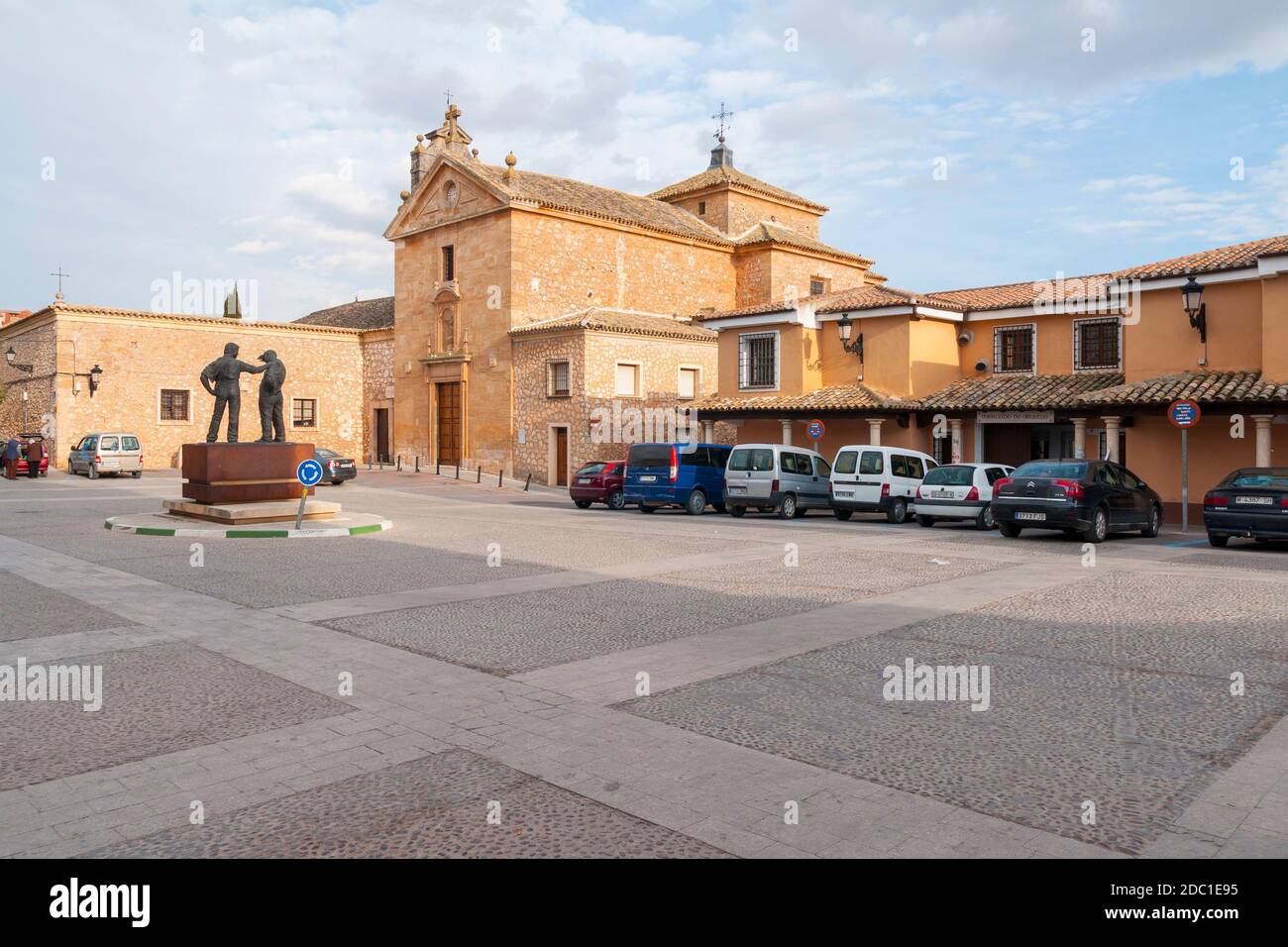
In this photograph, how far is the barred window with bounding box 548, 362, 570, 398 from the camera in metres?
35.3

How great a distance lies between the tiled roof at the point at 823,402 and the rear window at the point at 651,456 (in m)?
5.54

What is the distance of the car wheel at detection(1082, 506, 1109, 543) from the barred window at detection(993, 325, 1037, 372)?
10.1 metres

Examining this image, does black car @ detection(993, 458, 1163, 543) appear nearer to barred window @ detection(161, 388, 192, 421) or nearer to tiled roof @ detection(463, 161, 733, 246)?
tiled roof @ detection(463, 161, 733, 246)

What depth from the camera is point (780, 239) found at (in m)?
43.8

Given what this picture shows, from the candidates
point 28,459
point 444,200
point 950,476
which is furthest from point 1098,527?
point 28,459

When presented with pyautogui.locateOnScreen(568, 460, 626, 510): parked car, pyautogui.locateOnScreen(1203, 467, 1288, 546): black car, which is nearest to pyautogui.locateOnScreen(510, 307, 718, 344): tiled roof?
pyautogui.locateOnScreen(568, 460, 626, 510): parked car

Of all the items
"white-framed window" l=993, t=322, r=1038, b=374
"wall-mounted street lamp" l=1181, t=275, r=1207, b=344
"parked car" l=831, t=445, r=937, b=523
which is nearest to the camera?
"wall-mounted street lamp" l=1181, t=275, r=1207, b=344

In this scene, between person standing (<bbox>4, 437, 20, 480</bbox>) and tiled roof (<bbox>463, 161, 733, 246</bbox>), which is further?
tiled roof (<bbox>463, 161, 733, 246</bbox>)

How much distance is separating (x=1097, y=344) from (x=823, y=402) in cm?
731

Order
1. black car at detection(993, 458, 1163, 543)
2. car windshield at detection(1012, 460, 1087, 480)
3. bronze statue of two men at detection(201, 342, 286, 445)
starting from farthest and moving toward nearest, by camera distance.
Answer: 1. bronze statue of two men at detection(201, 342, 286, 445)
2. car windshield at detection(1012, 460, 1087, 480)
3. black car at detection(993, 458, 1163, 543)

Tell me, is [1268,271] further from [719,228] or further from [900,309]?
[719,228]

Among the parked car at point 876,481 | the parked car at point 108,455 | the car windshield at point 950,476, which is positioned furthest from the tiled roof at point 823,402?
the parked car at point 108,455

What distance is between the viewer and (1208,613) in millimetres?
9477

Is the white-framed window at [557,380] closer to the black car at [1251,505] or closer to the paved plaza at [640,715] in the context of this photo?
the black car at [1251,505]
